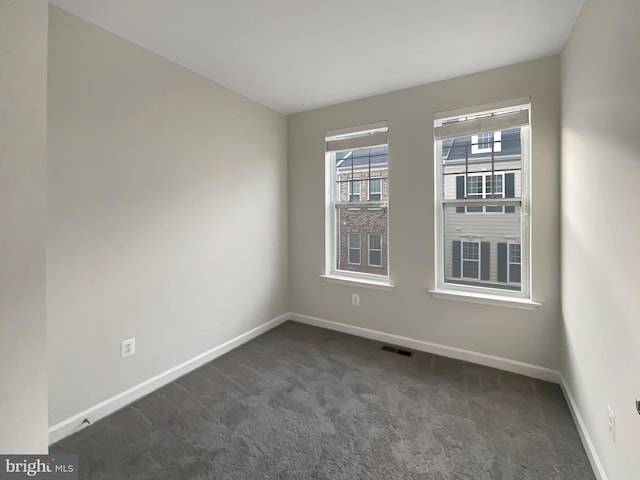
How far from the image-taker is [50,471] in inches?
52.5

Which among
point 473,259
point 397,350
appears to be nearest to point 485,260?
point 473,259

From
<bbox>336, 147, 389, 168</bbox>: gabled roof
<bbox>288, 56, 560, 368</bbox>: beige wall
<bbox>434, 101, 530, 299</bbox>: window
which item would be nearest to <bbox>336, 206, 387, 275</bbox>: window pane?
<bbox>288, 56, 560, 368</bbox>: beige wall

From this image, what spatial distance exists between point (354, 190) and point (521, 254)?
175cm

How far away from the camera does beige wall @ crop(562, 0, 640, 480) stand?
3.97ft

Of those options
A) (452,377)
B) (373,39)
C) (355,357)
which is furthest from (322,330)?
(373,39)

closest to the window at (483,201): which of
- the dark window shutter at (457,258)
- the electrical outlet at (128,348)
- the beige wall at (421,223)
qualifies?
the dark window shutter at (457,258)

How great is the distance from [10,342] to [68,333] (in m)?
0.90

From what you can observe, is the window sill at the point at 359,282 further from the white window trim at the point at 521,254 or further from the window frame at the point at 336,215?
the white window trim at the point at 521,254

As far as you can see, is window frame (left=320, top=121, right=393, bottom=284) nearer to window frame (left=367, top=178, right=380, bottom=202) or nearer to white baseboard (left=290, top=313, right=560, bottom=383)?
window frame (left=367, top=178, right=380, bottom=202)

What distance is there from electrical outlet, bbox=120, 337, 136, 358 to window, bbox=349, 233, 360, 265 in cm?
225

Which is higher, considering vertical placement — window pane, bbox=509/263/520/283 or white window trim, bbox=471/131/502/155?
white window trim, bbox=471/131/502/155

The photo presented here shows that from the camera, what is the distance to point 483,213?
2793 mm

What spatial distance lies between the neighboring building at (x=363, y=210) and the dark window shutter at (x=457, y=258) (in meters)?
0.68

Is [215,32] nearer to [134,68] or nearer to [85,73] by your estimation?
[134,68]
